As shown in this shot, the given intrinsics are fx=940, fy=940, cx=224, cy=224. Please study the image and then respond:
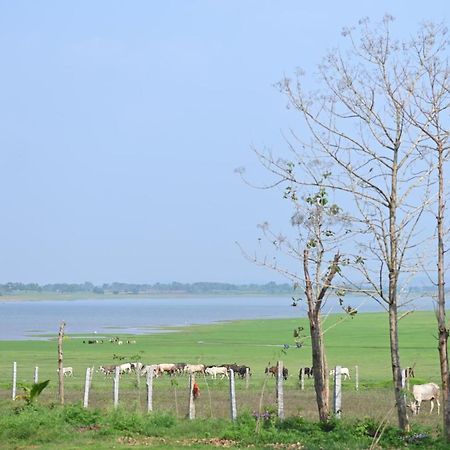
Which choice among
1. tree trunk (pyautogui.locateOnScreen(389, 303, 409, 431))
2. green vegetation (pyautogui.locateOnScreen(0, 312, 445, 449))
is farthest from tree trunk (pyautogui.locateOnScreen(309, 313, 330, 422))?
A: tree trunk (pyautogui.locateOnScreen(389, 303, 409, 431))

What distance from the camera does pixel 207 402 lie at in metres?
31.8

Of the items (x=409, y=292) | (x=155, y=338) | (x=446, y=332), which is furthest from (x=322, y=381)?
(x=155, y=338)

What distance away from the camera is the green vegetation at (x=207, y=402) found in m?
18.3

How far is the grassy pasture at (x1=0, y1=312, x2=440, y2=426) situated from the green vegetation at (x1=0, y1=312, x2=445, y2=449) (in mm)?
63

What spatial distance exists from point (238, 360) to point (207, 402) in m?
26.4

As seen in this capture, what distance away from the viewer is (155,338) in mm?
85625

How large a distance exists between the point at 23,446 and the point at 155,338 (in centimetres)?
6746

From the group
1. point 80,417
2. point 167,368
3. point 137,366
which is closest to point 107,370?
point 167,368

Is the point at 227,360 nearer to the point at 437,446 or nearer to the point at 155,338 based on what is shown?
the point at 155,338

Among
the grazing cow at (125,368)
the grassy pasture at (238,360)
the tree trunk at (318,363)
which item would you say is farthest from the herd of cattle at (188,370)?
the tree trunk at (318,363)

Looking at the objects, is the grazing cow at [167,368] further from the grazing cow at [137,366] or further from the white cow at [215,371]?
the white cow at [215,371]

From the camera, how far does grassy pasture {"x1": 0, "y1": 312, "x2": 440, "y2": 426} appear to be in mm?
30453

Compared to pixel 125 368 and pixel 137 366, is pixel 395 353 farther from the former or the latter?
pixel 125 368

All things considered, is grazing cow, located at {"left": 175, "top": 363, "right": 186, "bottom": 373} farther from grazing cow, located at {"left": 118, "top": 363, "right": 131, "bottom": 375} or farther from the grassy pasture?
grazing cow, located at {"left": 118, "top": 363, "right": 131, "bottom": 375}
